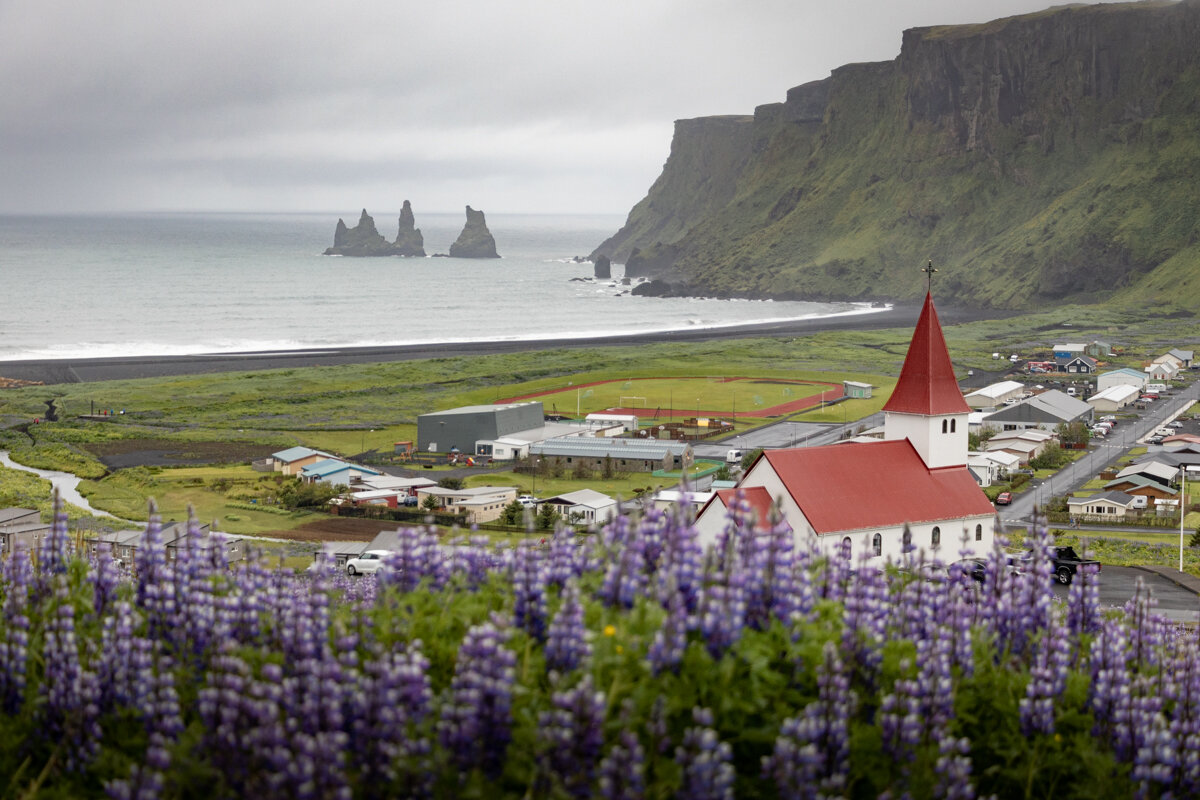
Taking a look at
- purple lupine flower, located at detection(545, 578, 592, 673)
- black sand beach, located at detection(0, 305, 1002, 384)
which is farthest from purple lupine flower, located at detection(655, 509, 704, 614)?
black sand beach, located at detection(0, 305, 1002, 384)

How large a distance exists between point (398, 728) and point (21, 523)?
1369 inches

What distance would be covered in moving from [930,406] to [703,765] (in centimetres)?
3409

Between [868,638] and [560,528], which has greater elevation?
[560,528]

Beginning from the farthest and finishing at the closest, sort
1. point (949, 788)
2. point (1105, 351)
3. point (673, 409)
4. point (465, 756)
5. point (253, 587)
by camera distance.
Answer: point (1105, 351)
point (673, 409)
point (253, 587)
point (949, 788)
point (465, 756)

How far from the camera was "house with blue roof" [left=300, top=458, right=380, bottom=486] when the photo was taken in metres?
65.4

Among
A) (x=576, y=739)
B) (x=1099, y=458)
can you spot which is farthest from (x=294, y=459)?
(x=576, y=739)

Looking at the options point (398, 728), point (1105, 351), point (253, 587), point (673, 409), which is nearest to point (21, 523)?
point (253, 587)

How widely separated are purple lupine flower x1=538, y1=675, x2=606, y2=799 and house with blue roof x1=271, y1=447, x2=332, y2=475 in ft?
206

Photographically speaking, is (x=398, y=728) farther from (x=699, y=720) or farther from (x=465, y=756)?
(x=699, y=720)

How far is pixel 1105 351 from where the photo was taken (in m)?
139

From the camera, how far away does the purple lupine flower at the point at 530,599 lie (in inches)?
372

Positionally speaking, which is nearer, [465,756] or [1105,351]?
[465,756]

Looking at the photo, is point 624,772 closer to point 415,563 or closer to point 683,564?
point 683,564

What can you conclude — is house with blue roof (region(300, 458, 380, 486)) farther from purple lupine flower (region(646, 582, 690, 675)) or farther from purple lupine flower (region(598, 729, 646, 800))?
purple lupine flower (region(598, 729, 646, 800))
